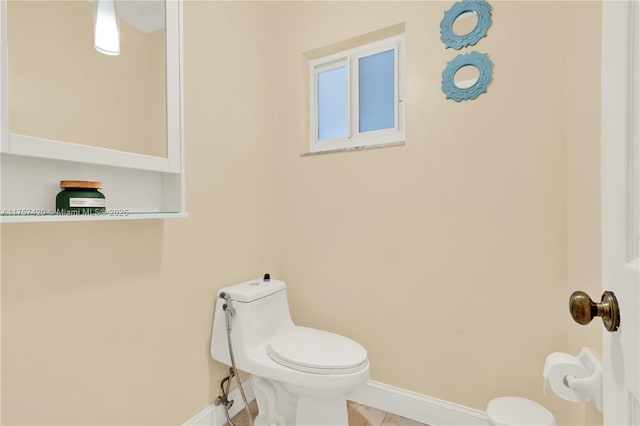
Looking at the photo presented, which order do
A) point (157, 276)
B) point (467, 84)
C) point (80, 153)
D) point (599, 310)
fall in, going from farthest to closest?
point (467, 84)
point (157, 276)
point (80, 153)
point (599, 310)

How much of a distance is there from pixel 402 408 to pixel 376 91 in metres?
1.65

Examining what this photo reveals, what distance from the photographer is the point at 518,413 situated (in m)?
1.14

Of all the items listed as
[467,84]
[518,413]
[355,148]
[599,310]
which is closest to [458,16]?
[467,84]

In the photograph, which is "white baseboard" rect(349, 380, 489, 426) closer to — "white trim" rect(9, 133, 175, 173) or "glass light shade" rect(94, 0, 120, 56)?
"white trim" rect(9, 133, 175, 173)

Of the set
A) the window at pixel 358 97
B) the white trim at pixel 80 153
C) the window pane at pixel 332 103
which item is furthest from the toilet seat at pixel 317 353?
the window pane at pixel 332 103

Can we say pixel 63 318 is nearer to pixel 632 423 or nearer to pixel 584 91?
pixel 632 423

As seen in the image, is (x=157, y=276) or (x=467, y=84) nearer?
(x=157, y=276)

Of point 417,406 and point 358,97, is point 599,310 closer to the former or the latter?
point 417,406

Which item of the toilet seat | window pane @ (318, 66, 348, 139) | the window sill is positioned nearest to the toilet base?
the toilet seat

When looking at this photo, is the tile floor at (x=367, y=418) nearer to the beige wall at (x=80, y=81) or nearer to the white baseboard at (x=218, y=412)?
the white baseboard at (x=218, y=412)

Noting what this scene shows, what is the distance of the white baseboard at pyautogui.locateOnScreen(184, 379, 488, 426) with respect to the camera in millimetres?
1393

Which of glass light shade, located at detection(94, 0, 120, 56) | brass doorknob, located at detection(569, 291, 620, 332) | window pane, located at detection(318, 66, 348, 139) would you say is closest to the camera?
brass doorknob, located at detection(569, 291, 620, 332)

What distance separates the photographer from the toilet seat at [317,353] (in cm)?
120

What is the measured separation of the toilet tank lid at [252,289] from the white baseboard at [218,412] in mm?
530
